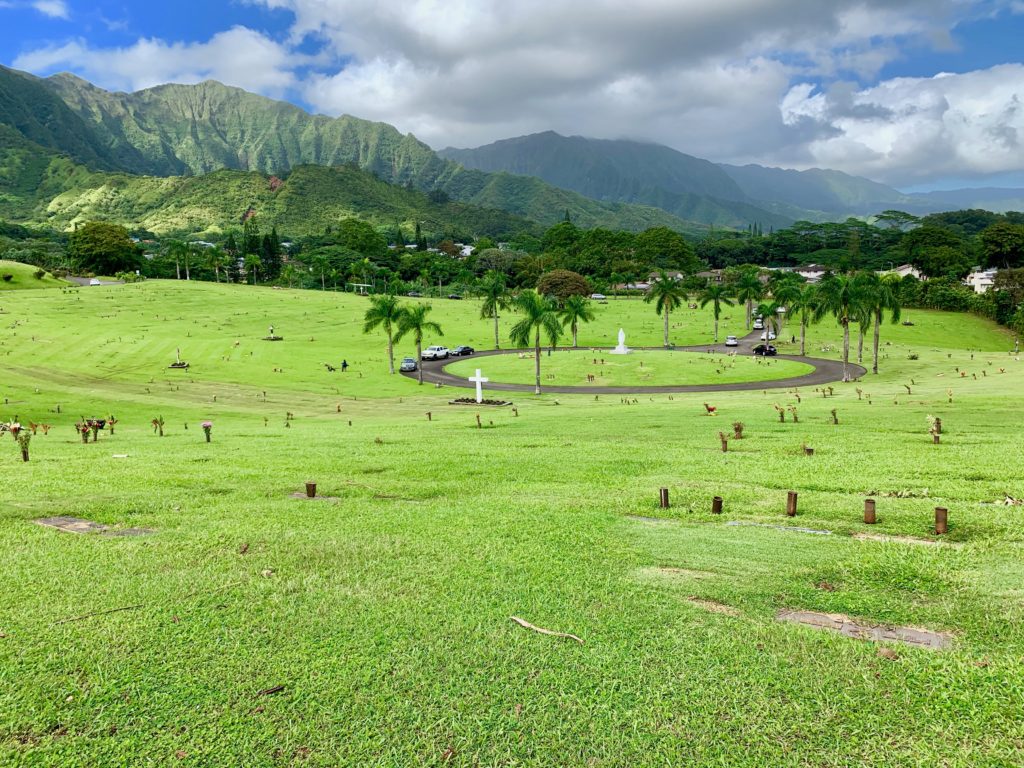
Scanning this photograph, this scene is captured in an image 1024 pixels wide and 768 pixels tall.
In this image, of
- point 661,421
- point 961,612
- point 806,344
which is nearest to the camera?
point 961,612

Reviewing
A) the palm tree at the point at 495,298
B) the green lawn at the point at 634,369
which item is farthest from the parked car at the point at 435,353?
the palm tree at the point at 495,298

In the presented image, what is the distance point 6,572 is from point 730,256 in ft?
697

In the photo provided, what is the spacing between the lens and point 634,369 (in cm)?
6056

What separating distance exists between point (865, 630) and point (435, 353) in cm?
7049

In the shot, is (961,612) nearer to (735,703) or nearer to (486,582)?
(735,703)

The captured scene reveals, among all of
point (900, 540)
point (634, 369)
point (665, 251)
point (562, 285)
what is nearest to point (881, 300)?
point (634, 369)

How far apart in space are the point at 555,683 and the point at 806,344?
86.6m

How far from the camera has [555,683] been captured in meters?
7.43

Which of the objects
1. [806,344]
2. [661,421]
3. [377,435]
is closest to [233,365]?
[377,435]

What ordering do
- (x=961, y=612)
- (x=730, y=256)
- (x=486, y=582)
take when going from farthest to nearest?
(x=730, y=256) < (x=486, y=582) < (x=961, y=612)

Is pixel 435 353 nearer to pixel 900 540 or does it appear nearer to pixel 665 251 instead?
pixel 900 540

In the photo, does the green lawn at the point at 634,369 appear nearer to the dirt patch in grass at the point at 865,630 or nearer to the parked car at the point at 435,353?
the parked car at the point at 435,353

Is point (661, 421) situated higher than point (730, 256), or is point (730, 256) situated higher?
point (730, 256)

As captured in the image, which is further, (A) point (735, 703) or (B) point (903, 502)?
(B) point (903, 502)
